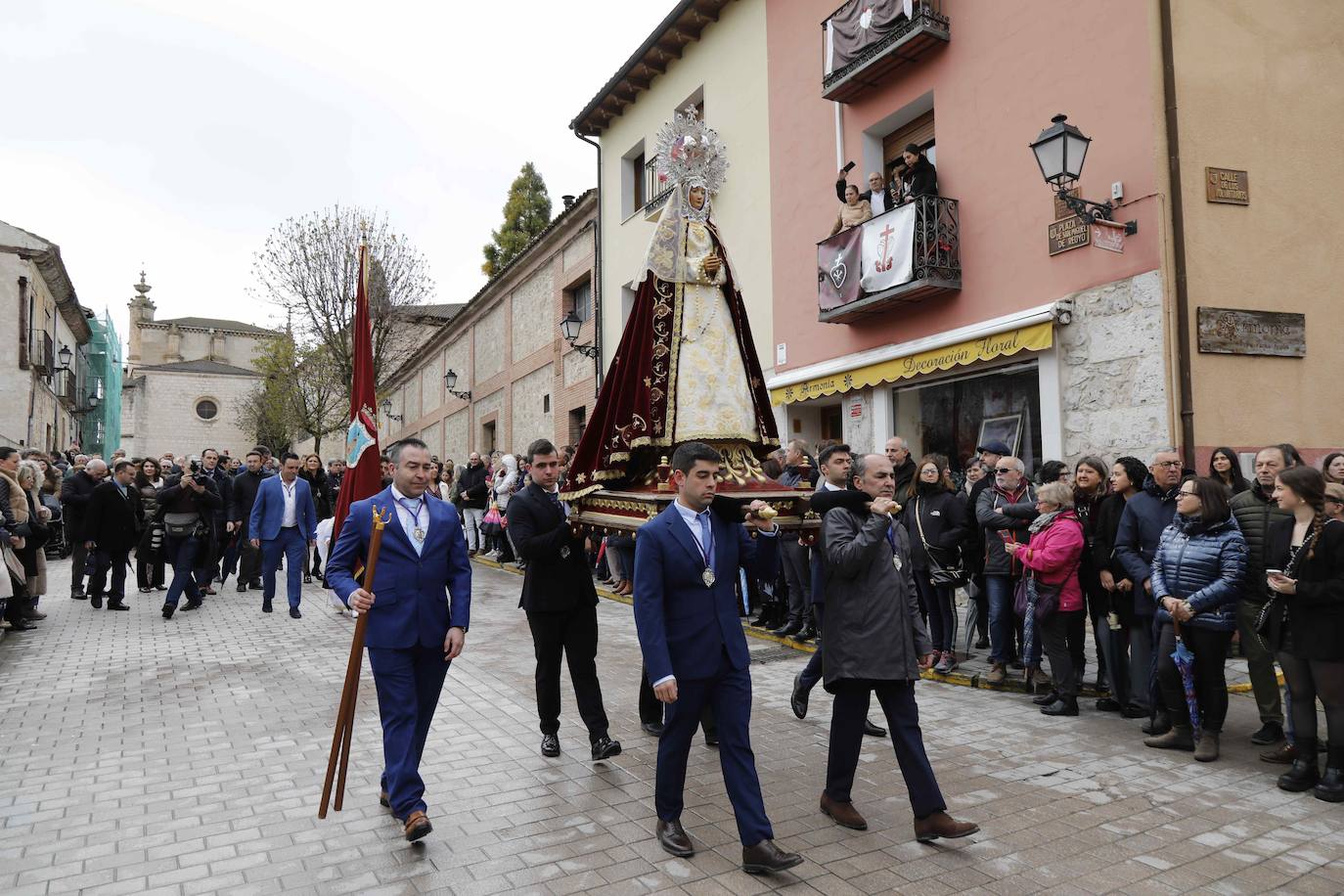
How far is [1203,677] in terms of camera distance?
17.4ft

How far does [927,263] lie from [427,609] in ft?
28.3

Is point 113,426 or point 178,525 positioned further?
point 113,426

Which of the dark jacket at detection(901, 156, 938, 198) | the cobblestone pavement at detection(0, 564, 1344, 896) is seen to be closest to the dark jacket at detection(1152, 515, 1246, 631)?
the cobblestone pavement at detection(0, 564, 1344, 896)

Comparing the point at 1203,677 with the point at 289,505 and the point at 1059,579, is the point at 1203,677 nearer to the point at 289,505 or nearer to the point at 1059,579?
the point at 1059,579

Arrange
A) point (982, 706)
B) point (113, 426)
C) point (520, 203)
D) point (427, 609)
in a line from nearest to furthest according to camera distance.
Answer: point (427, 609)
point (982, 706)
point (520, 203)
point (113, 426)

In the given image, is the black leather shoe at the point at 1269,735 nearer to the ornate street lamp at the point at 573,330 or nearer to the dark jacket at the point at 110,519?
the dark jacket at the point at 110,519

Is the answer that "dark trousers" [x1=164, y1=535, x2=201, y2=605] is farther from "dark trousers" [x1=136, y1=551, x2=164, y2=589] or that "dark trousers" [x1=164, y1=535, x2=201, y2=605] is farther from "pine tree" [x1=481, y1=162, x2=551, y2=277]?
"pine tree" [x1=481, y1=162, x2=551, y2=277]

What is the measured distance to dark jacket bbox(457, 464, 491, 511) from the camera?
16141 mm

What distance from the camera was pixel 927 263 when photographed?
11.1 meters

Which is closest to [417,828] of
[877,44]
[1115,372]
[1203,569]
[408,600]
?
[408,600]

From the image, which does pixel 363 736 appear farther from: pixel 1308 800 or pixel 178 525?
pixel 178 525

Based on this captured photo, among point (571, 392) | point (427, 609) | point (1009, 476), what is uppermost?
point (571, 392)

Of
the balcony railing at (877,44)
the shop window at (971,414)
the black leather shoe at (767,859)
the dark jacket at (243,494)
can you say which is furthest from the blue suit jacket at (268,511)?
the balcony railing at (877,44)

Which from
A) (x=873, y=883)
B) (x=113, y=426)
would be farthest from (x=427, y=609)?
(x=113, y=426)
